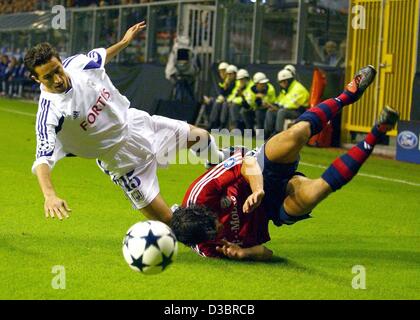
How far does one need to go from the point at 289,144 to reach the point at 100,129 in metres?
1.59

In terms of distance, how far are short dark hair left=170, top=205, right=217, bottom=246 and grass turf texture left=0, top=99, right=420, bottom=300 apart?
0.83 feet

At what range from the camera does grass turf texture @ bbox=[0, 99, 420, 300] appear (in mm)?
6129

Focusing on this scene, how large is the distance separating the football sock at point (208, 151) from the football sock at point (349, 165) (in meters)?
1.88

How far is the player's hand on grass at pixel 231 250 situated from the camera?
712 centimetres

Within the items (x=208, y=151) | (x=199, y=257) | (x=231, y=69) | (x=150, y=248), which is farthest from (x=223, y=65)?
(x=150, y=248)

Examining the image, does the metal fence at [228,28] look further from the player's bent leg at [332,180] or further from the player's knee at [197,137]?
the player's bent leg at [332,180]

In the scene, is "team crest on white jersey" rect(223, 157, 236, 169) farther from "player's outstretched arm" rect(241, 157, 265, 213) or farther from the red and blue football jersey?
"player's outstretched arm" rect(241, 157, 265, 213)

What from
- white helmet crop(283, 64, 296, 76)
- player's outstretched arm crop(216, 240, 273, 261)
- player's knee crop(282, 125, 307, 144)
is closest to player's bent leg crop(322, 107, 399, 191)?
player's knee crop(282, 125, 307, 144)

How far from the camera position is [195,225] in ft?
21.7

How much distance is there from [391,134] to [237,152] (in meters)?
9.73

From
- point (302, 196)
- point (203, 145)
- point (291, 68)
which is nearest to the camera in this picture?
point (302, 196)

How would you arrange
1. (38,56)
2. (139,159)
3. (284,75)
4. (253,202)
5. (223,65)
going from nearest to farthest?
1. (253,202)
2. (38,56)
3. (139,159)
4. (284,75)
5. (223,65)

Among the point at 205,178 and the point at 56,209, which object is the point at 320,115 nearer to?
A: the point at 205,178
